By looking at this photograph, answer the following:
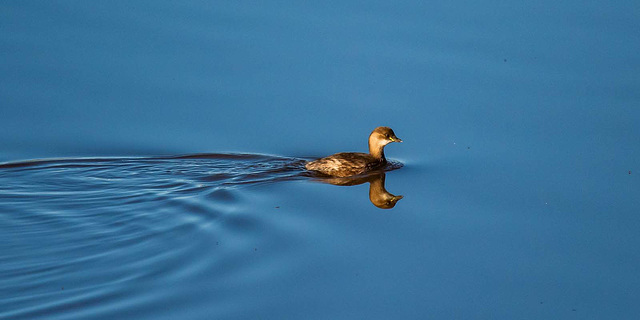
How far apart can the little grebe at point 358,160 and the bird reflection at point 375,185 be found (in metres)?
0.07

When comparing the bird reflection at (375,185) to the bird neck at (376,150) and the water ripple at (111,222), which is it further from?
the water ripple at (111,222)

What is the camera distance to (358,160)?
9.52 m

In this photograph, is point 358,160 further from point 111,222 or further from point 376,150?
point 111,222

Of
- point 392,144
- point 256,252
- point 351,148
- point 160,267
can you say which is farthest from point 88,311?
point 392,144

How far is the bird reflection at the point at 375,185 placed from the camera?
8570mm

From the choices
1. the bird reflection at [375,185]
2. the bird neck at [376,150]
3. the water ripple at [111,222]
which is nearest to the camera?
the water ripple at [111,222]

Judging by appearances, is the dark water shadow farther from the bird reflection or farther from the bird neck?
the bird neck

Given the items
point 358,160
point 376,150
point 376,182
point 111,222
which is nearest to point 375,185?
point 376,182

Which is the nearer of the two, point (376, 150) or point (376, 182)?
point (376, 182)

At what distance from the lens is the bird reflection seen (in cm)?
857

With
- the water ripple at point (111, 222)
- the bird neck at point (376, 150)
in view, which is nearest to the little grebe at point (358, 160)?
the bird neck at point (376, 150)

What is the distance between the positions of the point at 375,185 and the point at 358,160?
1.32 ft

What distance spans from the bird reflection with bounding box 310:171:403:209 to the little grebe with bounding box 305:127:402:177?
0.07 m

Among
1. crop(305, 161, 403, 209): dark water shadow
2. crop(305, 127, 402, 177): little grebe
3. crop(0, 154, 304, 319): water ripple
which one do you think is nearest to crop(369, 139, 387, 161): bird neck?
crop(305, 127, 402, 177): little grebe
